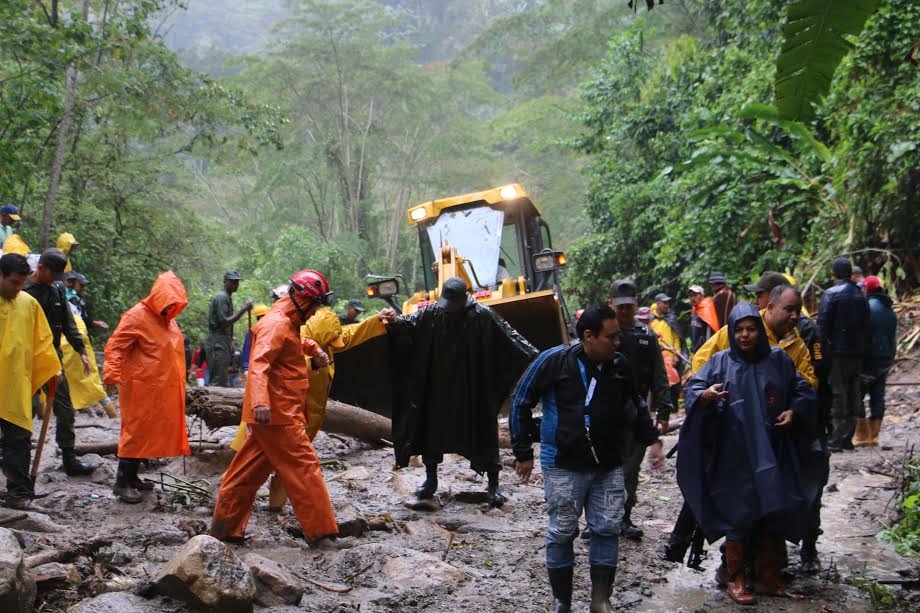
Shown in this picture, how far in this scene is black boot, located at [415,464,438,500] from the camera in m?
6.83

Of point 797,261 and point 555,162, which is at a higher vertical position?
point 555,162

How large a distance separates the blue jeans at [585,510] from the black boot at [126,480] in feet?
11.2

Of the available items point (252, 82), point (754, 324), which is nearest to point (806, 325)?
point (754, 324)

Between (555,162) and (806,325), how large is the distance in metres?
30.5

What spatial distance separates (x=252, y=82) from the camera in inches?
1181

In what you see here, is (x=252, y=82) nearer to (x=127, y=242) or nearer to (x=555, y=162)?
(x=555, y=162)

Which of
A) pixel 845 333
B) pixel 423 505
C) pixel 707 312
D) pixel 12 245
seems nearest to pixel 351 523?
pixel 423 505

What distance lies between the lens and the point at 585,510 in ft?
14.0

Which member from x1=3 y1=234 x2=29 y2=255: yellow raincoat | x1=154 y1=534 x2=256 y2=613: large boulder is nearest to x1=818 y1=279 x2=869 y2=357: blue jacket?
x1=154 y1=534 x2=256 y2=613: large boulder

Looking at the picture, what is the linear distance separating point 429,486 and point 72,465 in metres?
2.90

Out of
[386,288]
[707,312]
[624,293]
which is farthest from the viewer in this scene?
[707,312]

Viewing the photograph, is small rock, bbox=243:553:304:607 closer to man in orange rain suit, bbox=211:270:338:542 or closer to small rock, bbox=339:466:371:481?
man in orange rain suit, bbox=211:270:338:542

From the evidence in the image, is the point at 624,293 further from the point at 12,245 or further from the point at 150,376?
the point at 12,245

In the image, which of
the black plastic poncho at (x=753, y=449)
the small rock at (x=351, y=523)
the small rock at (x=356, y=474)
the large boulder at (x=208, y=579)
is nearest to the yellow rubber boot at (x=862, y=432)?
the black plastic poncho at (x=753, y=449)
